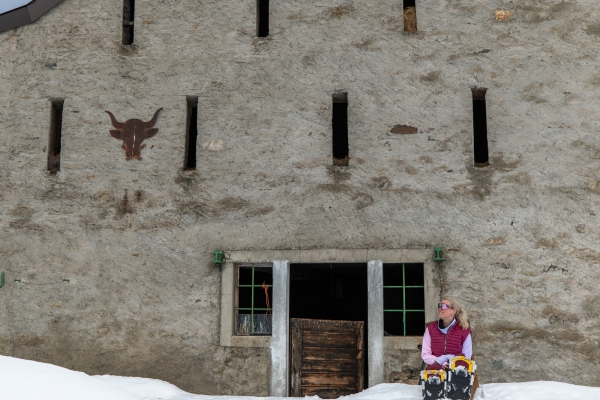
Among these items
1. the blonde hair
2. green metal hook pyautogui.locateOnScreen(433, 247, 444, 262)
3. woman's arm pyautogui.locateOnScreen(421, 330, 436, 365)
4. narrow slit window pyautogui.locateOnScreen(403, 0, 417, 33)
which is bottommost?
woman's arm pyautogui.locateOnScreen(421, 330, 436, 365)

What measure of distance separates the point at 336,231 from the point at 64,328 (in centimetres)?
339

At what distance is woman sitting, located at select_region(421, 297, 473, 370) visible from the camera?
21.9 feet

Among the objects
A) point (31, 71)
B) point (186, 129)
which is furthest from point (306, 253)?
point (31, 71)

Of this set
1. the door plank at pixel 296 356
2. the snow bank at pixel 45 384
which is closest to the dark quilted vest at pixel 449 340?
the door plank at pixel 296 356

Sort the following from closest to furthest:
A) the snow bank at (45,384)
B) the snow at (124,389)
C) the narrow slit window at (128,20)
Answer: the snow bank at (45,384), the snow at (124,389), the narrow slit window at (128,20)

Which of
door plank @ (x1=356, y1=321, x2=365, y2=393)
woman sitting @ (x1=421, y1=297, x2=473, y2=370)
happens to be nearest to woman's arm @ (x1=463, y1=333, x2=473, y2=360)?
woman sitting @ (x1=421, y1=297, x2=473, y2=370)

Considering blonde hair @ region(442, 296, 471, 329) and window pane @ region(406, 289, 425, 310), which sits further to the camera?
window pane @ region(406, 289, 425, 310)

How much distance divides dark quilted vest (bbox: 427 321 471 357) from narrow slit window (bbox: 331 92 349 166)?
8.73 feet

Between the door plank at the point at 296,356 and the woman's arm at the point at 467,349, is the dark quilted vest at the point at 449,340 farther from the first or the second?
the door plank at the point at 296,356

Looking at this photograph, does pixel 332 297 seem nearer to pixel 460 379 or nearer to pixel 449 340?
pixel 449 340

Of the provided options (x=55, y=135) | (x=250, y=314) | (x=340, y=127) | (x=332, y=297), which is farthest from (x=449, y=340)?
(x=332, y=297)

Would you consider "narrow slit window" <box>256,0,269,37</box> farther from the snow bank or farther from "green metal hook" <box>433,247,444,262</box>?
the snow bank

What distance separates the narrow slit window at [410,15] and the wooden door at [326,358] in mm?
3518

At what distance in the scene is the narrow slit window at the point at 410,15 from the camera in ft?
28.6
